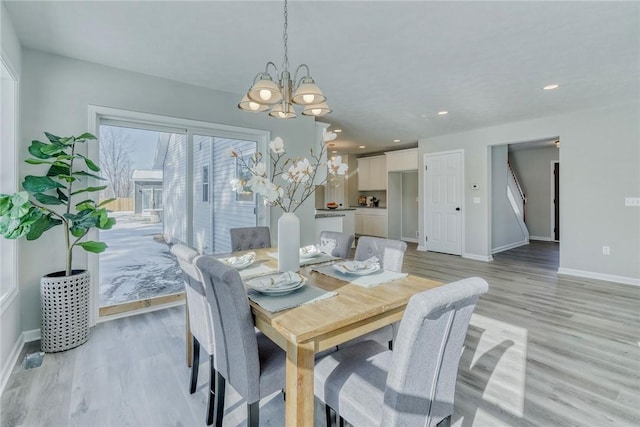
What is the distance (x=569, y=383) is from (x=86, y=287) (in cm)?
365

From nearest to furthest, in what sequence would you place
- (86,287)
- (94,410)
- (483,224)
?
1. (94,410)
2. (86,287)
3. (483,224)

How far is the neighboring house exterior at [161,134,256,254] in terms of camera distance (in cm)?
342

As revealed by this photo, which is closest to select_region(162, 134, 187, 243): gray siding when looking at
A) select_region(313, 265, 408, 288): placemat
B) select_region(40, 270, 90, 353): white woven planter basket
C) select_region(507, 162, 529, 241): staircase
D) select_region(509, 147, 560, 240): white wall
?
select_region(40, 270, 90, 353): white woven planter basket

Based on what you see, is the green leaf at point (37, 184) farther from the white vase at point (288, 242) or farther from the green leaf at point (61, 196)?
the white vase at point (288, 242)

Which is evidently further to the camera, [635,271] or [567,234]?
[567,234]

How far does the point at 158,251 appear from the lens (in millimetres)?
3367

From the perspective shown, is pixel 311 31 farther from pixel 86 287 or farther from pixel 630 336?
pixel 630 336

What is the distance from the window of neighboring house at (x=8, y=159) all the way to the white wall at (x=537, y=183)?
971cm

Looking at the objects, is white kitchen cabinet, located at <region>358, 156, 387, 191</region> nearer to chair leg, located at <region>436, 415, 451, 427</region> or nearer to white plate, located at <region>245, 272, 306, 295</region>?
A: white plate, located at <region>245, 272, 306, 295</region>

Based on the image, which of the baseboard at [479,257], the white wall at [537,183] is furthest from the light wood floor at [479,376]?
the white wall at [537,183]

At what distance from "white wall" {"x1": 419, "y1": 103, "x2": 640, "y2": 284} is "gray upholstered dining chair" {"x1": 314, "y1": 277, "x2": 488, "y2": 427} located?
468 centimetres

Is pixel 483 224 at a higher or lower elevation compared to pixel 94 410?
higher

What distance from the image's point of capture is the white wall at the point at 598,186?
4.09 meters

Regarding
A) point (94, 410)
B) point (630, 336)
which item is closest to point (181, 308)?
point (94, 410)
